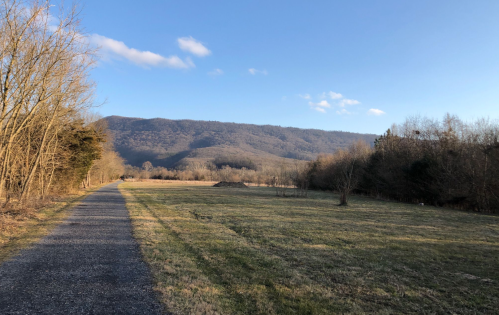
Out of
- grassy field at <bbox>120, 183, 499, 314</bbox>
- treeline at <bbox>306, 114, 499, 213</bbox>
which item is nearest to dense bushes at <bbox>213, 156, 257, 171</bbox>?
treeline at <bbox>306, 114, 499, 213</bbox>

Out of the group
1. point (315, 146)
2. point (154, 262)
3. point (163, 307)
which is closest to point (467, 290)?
point (163, 307)

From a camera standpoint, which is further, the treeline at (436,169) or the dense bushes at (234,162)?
the dense bushes at (234,162)

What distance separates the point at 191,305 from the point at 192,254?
2454 millimetres

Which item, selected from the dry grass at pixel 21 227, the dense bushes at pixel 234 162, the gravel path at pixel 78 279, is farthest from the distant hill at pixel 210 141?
the gravel path at pixel 78 279

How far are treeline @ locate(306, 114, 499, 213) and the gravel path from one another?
16.5m

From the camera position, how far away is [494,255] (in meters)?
6.79

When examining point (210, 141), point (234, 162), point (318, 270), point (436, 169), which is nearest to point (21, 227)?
point (318, 270)

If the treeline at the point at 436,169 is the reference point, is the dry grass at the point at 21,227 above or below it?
below

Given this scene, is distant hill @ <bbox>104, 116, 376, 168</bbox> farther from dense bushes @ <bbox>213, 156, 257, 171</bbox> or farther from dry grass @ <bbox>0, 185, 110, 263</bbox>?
dry grass @ <bbox>0, 185, 110, 263</bbox>

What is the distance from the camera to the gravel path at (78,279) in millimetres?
3338

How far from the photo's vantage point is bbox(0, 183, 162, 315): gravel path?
334 centimetres

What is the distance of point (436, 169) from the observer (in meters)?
22.4

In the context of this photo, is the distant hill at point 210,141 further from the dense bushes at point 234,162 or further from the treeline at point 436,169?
the treeline at point 436,169

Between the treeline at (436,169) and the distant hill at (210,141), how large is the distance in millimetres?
75761
